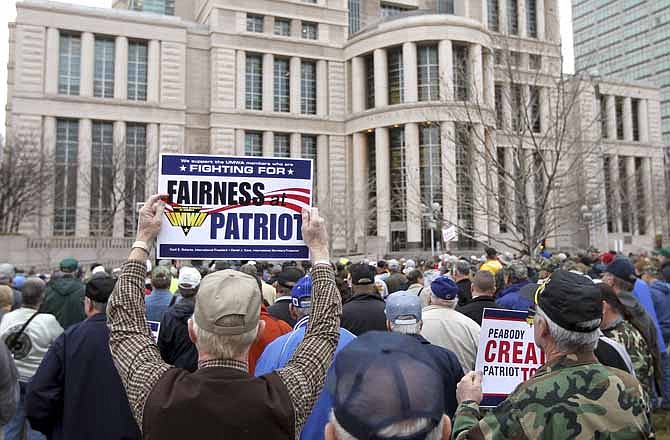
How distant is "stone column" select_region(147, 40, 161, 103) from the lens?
45.3m

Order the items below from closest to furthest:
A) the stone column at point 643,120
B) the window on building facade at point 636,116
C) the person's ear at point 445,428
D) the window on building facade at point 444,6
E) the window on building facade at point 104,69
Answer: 1. the person's ear at point 445,428
2. the window on building facade at point 104,69
3. the window on building facade at point 444,6
4. the stone column at point 643,120
5. the window on building facade at point 636,116

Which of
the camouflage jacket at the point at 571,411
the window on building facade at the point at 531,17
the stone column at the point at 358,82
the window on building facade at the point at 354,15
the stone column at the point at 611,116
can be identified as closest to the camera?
the camouflage jacket at the point at 571,411

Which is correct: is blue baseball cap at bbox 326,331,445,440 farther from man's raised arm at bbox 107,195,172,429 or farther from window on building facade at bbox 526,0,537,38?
window on building facade at bbox 526,0,537,38

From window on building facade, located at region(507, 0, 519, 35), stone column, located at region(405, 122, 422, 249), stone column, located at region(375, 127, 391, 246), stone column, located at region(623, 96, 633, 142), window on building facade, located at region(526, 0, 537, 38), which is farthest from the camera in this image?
stone column, located at region(623, 96, 633, 142)

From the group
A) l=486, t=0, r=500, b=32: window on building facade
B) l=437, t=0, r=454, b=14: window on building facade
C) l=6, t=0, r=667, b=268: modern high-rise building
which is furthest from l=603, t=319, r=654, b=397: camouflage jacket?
l=437, t=0, r=454, b=14: window on building facade

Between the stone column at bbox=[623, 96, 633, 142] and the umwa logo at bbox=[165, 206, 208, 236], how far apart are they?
72.7 meters

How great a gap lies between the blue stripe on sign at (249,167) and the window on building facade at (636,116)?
76.0 m

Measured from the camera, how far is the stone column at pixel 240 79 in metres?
47.7

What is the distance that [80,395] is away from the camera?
3.86 metres

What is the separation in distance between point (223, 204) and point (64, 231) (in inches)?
1688

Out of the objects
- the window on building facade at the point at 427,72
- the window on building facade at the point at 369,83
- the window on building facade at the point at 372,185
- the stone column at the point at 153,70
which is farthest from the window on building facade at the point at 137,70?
the window on building facade at the point at 427,72

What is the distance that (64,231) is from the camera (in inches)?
1640

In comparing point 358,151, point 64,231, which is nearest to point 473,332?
point 64,231

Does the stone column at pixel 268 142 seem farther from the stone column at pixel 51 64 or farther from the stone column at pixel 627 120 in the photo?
the stone column at pixel 627 120
